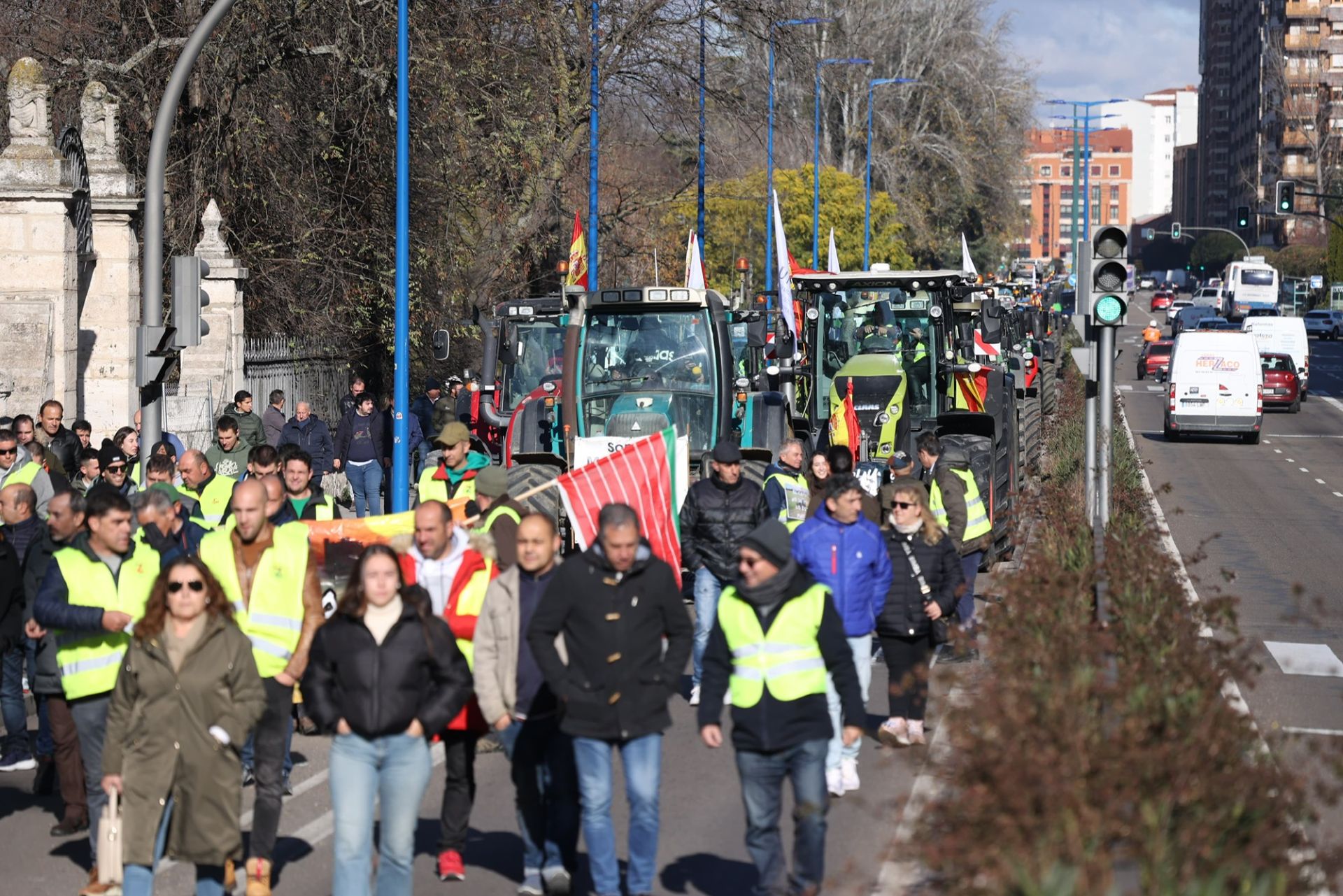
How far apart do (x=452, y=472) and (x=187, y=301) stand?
299cm

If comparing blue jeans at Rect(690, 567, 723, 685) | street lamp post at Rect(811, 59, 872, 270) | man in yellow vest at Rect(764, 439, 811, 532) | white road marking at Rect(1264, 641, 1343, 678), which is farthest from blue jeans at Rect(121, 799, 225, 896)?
street lamp post at Rect(811, 59, 872, 270)

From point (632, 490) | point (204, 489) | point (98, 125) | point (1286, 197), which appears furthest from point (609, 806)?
point (1286, 197)

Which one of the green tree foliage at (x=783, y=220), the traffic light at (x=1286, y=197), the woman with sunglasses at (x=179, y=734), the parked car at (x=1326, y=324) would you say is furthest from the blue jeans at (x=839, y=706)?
the parked car at (x=1326, y=324)

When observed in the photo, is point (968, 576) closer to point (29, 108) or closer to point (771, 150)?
point (29, 108)

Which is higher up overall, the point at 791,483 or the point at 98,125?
the point at 98,125

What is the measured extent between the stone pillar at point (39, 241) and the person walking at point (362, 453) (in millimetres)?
3149

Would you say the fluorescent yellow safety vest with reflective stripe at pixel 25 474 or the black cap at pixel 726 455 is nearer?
the black cap at pixel 726 455

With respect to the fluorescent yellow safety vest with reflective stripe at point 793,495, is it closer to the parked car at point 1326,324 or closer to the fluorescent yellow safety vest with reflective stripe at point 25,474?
the fluorescent yellow safety vest with reflective stripe at point 25,474

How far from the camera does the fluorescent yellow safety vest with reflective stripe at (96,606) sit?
28.2ft

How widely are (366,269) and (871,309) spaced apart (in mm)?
8892

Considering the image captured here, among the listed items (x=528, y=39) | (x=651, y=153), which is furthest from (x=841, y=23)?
(x=528, y=39)

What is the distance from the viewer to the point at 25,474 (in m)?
13.2

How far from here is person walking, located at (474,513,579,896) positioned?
8.22 meters

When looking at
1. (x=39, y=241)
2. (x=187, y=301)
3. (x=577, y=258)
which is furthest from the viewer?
(x=577, y=258)
